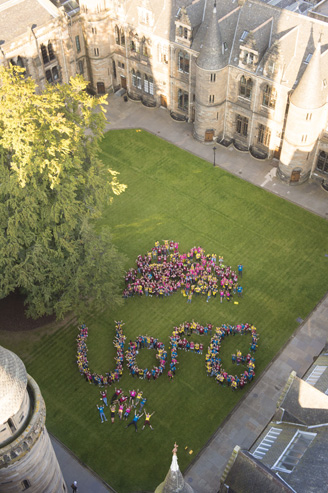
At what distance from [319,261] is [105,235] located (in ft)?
70.9

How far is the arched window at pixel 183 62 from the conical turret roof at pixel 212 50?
4.02m

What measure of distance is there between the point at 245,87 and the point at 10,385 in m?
45.7

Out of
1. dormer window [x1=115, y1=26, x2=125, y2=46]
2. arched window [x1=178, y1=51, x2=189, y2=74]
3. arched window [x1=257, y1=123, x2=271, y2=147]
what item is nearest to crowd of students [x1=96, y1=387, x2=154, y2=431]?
arched window [x1=257, y1=123, x2=271, y2=147]

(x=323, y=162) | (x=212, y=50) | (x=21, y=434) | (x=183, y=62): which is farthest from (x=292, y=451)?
(x=183, y=62)

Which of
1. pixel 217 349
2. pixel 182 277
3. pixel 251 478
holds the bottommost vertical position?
pixel 217 349

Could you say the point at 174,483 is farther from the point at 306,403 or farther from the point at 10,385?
the point at 306,403

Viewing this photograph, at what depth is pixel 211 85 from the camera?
62750 mm

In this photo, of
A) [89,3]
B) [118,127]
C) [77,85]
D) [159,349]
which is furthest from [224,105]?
[159,349]

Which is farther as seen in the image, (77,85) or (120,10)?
(120,10)

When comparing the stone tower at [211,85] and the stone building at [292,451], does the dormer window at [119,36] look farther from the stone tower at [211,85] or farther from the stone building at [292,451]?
the stone building at [292,451]

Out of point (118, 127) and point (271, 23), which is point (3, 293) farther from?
point (271, 23)

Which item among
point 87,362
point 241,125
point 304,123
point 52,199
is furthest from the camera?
point 241,125

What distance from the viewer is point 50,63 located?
66.7 m

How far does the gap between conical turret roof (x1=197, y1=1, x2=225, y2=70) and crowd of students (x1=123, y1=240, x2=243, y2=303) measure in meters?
19.7
